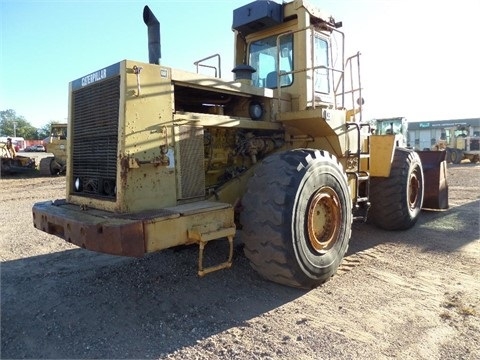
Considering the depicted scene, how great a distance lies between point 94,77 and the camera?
4.16 meters

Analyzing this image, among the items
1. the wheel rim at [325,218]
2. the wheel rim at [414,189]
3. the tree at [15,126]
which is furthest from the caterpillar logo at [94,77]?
the tree at [15,126]

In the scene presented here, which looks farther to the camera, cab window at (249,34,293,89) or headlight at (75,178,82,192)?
cab window at (249,34,293,89)

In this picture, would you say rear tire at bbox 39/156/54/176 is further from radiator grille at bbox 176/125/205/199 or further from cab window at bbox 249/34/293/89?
radiator grille at bbox 176/125/205/199

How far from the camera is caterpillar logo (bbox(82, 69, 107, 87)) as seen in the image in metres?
4.02

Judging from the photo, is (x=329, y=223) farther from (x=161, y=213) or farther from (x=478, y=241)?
(x=478, y=241)

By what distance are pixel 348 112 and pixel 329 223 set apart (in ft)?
7.02

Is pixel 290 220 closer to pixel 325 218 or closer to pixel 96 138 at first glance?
pixel 325 218

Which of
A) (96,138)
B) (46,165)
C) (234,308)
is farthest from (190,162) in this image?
(46,165)

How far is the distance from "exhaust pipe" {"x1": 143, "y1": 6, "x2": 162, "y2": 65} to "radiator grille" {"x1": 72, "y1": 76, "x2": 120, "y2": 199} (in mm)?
479

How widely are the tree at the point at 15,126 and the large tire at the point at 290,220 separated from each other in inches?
4083

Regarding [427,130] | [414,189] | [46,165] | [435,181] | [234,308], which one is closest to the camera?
[234,308]

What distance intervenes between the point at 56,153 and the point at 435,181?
18044mm

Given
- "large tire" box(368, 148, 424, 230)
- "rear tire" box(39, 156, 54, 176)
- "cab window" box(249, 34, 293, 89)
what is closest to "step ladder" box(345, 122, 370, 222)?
"large tire" box(368, 148, 424, 230)

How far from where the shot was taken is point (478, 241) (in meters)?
6.31
